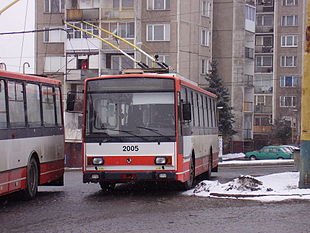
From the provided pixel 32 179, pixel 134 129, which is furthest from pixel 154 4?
pixel 32 179

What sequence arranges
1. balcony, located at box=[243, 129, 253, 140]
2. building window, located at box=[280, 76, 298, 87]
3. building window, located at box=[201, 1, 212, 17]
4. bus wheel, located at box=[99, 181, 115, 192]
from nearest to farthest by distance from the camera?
bus wheel, located at box=[99, 181, 115, 192], building window, located at box=[201, 1, 212, 17], balcony, located at box=[243, 129, 253, 140], building window, located at box=[280, 76, 298, 87]

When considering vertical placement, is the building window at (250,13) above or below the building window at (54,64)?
above

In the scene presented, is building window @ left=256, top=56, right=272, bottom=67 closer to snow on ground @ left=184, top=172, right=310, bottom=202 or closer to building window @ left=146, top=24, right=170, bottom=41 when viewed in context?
building window @ left=146, top=24, right=170, bottom=41

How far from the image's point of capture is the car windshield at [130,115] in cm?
1602

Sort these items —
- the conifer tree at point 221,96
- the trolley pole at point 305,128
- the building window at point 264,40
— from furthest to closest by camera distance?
1. the building window at point 264,40
2. the conifer tree at point 221,96
3. the trolley pole at point 305,128

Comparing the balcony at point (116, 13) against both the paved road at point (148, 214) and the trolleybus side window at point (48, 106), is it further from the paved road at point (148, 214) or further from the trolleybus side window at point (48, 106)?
the paved road at point (148, 214)

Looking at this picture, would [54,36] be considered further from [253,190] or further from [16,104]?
[253,190]

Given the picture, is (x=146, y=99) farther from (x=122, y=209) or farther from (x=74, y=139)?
(x=74, y=139)

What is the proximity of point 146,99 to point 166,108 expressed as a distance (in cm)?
49

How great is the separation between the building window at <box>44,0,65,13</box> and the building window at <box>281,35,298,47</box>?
33.5m

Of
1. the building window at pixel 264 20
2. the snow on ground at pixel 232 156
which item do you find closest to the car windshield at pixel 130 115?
the snow on ground at pixel 232 156

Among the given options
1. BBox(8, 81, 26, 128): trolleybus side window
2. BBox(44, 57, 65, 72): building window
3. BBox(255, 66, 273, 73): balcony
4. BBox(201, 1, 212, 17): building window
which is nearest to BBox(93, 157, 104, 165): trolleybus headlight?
BBox(8, 81, 26, 128): trolleybus side window

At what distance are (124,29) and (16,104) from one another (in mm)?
42426

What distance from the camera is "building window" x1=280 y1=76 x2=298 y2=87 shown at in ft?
277
